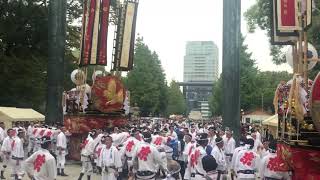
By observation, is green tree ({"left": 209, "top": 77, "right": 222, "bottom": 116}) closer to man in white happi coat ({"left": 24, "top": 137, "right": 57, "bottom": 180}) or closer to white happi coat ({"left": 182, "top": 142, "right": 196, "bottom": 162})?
white happi coat ({"left": 182, "top": 142, "right": 196, "bottom": 162})

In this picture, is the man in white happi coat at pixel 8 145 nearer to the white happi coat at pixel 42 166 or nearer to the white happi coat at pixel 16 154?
the white happi coat at pixel 16 154

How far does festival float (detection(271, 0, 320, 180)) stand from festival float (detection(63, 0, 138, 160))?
1274 cm

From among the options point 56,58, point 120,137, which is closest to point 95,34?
point 56,58

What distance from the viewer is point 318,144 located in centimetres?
771

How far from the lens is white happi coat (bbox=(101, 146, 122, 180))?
A: 13.7 metres

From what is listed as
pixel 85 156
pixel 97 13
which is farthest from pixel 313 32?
pixel 85 156

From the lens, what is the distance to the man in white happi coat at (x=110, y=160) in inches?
537

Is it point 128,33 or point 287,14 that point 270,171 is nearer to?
point 287,14

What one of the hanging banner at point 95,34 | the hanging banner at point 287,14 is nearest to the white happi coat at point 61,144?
the hanging banner at point 95,34

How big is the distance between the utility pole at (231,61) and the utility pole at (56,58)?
9.01 metres

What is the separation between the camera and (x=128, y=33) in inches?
939

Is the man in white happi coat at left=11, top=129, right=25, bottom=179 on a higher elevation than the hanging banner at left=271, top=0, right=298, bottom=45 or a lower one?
lower

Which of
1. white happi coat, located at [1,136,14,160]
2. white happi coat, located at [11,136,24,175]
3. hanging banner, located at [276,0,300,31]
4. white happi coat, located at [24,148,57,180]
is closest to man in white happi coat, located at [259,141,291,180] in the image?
hanging banner, located at [276,0,300,31]

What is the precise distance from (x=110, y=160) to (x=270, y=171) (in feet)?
16.2
